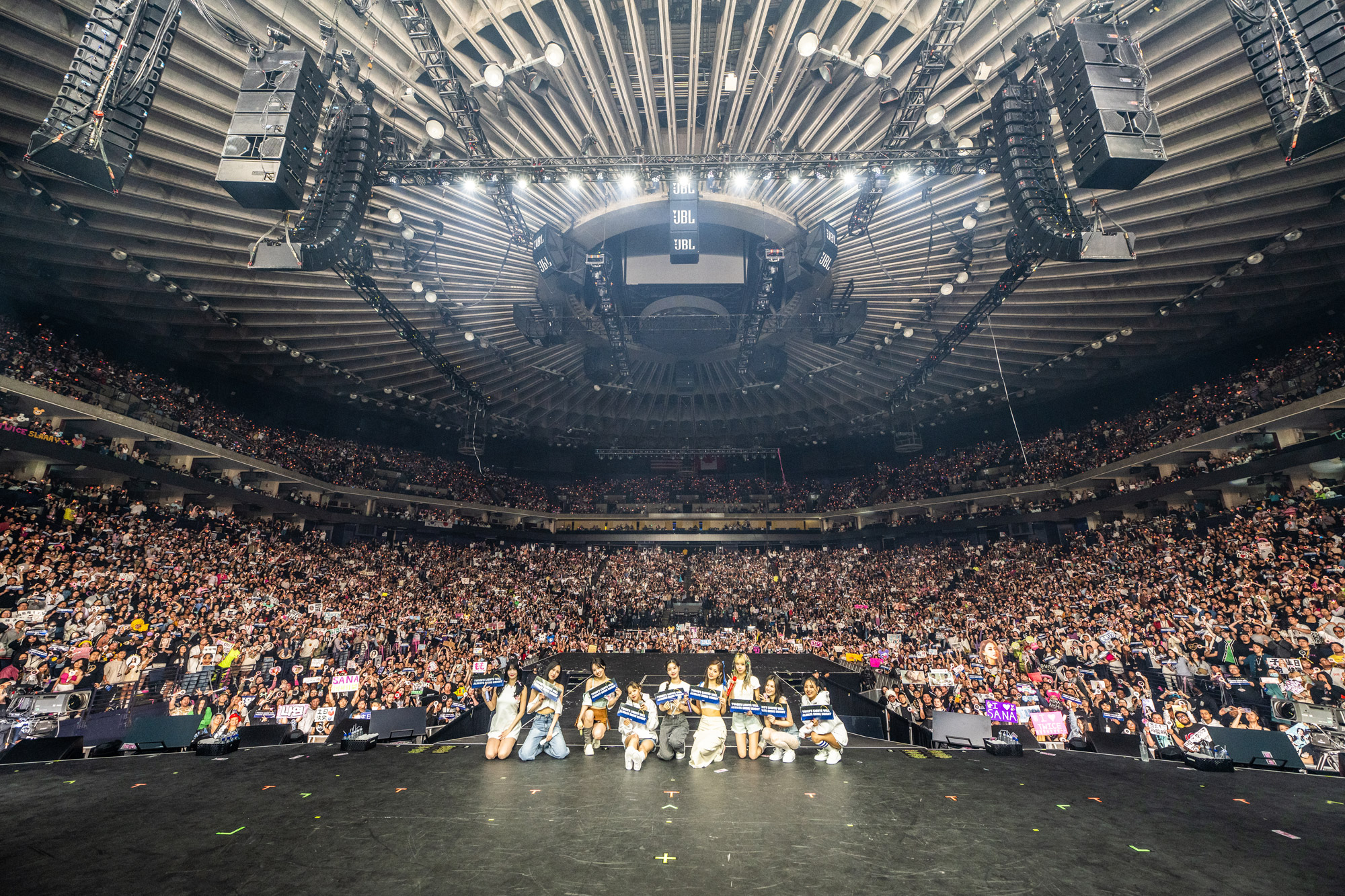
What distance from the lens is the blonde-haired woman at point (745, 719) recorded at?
7.16 m

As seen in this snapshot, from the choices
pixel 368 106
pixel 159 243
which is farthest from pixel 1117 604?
pixel 159 243

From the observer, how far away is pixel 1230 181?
1187 centimetres

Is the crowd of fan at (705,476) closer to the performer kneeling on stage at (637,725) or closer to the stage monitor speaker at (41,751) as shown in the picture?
the stage monitor speaker at (41,751)

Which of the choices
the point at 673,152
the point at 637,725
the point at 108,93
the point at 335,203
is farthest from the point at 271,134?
the point at 637,725

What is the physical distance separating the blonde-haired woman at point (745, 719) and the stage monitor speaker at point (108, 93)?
972 cm

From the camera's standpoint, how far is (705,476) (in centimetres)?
4188

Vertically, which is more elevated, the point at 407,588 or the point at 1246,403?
the point at 1246,403

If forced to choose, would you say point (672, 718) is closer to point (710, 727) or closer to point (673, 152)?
point (710, 727)

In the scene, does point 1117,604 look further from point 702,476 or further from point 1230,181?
point 702,476

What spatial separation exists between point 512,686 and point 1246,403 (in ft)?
80.2

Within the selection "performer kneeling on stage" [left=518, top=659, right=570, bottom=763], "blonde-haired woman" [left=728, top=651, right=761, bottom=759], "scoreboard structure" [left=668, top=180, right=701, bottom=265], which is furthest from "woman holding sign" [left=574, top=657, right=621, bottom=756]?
"scoreboard structure" [left=668, top=180, right=701, bottom=265]

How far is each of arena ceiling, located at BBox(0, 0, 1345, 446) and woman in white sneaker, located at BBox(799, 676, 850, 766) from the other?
1110 cm

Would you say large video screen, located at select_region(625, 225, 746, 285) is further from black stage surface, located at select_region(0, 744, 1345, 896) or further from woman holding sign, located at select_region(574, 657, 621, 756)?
black stage surface, located at select_region(0, 744, 1345, 896)

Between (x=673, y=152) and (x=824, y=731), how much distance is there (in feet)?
40.6
